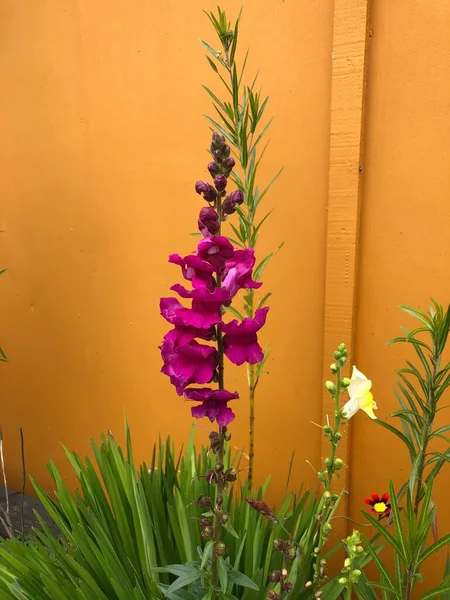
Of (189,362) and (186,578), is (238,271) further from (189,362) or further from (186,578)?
(186,578)

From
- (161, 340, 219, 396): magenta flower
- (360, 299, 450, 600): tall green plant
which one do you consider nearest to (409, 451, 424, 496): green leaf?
(360, 299, 450, 600): tall green plant

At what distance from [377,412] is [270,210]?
0.82 metres

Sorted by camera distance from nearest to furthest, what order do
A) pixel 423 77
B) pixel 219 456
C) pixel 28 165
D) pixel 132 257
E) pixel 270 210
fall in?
pixel 219 456, pixel 423 77, pixel 270 210, pixel 132 257, pixel 28 165

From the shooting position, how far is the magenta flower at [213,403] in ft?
3.54

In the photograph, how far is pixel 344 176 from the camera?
1.91 metres

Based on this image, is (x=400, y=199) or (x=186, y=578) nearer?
(x=186, y=578)

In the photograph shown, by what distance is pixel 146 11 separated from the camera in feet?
7.59

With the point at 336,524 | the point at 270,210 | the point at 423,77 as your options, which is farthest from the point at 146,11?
the point at 336,524

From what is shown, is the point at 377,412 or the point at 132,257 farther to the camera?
the point at 132,257

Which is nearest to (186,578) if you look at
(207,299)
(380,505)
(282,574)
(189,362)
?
(282,574)

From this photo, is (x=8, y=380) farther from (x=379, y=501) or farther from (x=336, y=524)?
(x=379, y=501)

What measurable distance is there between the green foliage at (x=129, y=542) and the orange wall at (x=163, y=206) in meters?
0.54

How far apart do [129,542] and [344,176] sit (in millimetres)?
1331

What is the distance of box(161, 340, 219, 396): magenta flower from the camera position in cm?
108
